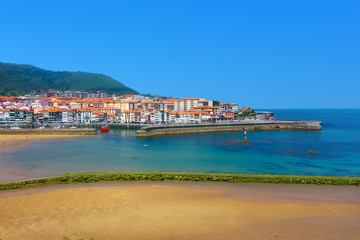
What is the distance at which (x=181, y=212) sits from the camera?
14.1 meters

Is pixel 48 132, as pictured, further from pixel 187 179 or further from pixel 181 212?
pixel 181 212

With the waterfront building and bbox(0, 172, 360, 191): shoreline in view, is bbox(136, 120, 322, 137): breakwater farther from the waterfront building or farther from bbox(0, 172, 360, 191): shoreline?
the waterfront building

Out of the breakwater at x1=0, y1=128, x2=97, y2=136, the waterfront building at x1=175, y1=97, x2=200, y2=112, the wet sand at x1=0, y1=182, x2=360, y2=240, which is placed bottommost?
the wet sand at x1=0, y1=182, x2=360, y2=240

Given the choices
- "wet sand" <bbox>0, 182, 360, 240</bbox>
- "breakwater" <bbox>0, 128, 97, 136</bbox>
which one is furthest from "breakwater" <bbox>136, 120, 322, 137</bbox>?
"wet sand" <bbox>0, 182, 360, 240</bbox>

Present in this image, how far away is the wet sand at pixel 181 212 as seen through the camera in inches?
453

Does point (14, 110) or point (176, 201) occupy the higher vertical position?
point (14, 110)

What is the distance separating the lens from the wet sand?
453 inches

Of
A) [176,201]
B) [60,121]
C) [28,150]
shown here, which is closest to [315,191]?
[176,201]

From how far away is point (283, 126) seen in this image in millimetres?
78000

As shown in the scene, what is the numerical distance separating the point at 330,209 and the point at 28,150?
123 ft

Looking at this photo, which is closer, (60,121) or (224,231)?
(224,231)

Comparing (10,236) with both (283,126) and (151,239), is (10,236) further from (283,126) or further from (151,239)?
(283,126)

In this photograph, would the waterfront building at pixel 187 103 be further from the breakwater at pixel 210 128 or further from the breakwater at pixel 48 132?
the breakwater at pixel 48 132

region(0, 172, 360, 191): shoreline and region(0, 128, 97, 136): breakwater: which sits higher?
region(0, 128, 97, 136): breakwater
